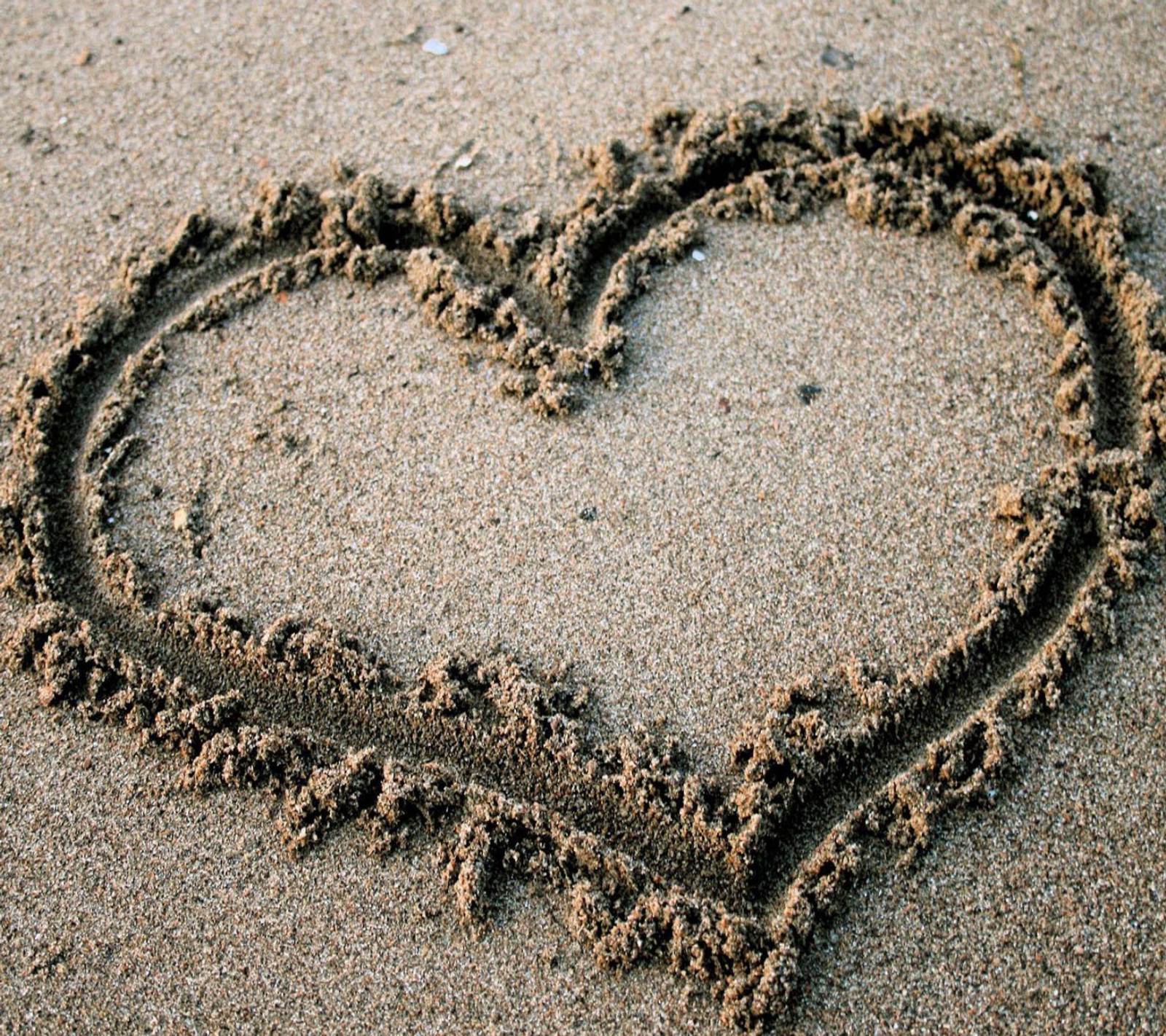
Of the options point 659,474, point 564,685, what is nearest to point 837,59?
point 659,474

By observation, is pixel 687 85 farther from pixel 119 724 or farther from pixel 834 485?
pixel 119 724

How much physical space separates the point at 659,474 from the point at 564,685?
0.48m

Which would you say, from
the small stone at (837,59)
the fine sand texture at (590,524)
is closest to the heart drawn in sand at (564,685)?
the fine sand texture at (590,524)

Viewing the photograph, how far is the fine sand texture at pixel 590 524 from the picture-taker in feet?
5.92

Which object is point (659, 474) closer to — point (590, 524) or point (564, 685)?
point (590, 524)

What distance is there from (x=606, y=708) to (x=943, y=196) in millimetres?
1342

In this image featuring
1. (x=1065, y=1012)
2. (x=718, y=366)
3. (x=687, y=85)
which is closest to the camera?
(x=1065, y=1012)

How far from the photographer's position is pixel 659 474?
2242 mm

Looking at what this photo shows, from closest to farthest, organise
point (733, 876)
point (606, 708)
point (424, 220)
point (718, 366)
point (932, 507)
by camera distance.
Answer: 1. point (733, 876)
2. point (606, 708)
3. point (932, 507)
4. point (718, 366)
5. point (424, 220)

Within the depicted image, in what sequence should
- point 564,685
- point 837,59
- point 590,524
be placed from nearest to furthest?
point 564,685
point 590,524
point 837,59

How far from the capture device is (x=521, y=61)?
2834 millimetres

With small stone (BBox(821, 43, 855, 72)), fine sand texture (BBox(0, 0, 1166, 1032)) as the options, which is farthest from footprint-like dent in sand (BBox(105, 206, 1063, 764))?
small stone (BBox(821, 43, 855, 72))

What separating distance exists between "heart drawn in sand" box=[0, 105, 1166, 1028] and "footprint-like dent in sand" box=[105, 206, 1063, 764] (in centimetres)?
6

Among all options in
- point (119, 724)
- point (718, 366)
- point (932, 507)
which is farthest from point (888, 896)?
point (119, 724)
